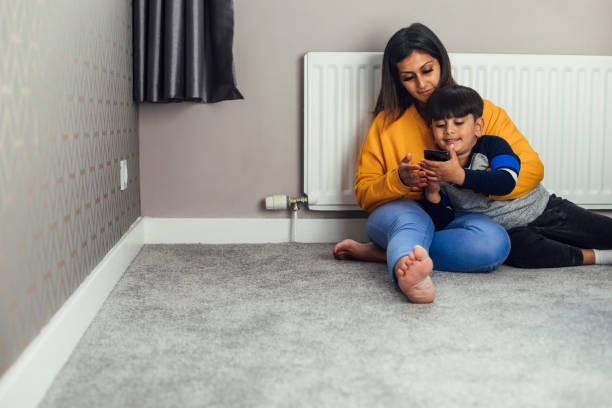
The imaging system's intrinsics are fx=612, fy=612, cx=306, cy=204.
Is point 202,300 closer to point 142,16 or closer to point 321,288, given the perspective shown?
point 321,288

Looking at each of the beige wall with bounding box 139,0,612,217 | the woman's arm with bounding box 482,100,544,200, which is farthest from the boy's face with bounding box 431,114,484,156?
the beige wall with bounding box 139,0,612,217

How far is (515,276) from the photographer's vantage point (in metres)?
1.65

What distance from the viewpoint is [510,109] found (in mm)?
2080

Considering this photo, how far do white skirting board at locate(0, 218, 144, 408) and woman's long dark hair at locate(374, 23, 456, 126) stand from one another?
914mm

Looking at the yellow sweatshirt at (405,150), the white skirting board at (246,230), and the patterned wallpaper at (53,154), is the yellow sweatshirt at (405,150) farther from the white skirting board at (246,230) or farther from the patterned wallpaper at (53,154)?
the patterned wallpaper at (53,154)

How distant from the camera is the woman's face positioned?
178cm

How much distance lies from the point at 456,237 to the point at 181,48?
1029 millimetres

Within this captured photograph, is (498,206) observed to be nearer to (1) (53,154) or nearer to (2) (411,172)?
(2) (411,172)

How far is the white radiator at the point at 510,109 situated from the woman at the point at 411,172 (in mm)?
155

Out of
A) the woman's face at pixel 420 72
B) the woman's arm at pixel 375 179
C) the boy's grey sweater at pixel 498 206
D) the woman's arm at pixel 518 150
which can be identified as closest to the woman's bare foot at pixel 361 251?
the woman's arm at pixel 375 179

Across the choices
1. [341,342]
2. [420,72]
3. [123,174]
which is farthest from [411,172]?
[123,174]

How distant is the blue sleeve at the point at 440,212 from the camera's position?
1742 millimetres

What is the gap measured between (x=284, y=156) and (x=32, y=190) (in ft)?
3.86

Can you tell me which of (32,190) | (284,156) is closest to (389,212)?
(284,156)
